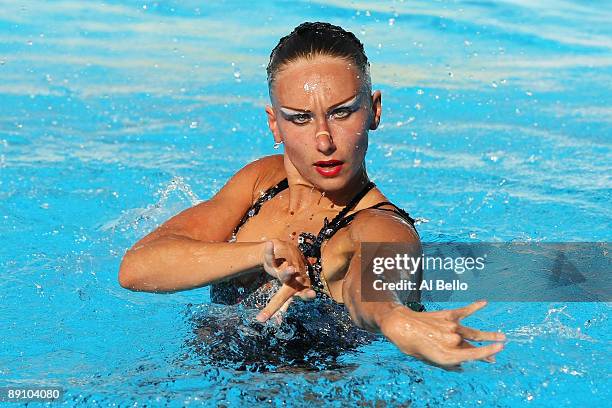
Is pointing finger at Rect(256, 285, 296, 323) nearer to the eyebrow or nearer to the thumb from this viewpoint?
the thumb

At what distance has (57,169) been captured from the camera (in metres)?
6.58

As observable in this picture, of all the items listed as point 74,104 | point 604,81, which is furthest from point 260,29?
point 604,81

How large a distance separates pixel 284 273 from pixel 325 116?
667mm

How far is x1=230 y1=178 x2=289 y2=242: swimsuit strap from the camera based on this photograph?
12.3 feet

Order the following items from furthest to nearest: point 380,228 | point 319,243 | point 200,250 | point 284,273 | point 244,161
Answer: point 244,161 → point 319,243 → point 200,250 → point 380,228 → point 284,273

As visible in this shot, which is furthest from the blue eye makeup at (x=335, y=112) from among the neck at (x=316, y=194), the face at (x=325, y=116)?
the neck at (x=316, y=194)

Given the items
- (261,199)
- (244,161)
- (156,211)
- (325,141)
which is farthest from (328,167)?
(244,161)

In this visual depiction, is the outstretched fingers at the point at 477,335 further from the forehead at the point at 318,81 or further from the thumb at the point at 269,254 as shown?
the forehead at the point at 318,81

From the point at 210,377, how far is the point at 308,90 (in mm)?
1091

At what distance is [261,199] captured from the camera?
3.77 metres

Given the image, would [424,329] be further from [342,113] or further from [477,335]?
[342,113]

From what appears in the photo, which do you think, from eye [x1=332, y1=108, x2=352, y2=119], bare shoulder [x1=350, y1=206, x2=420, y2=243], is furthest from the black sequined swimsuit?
eye [x1=332, y1=108, x2=352, y2=119]

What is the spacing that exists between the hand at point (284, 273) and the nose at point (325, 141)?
422 mm

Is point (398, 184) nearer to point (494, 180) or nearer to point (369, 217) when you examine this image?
point (494, 180)
